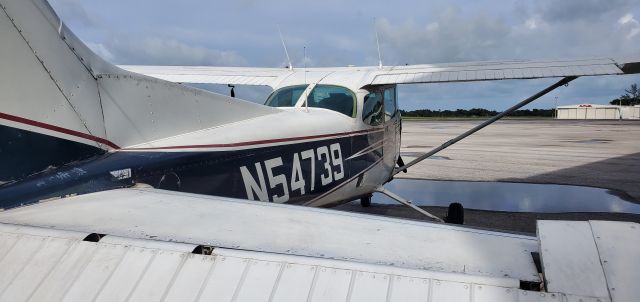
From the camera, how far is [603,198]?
9.65 meters

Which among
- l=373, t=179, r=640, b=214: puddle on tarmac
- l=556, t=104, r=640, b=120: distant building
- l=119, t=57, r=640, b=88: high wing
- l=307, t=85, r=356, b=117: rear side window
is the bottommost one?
l=556, t=104, r=640, b=120: distant building

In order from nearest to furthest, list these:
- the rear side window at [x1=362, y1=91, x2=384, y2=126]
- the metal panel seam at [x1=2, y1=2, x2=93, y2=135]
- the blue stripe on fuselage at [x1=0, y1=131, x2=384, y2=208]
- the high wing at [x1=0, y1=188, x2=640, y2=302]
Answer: the high wing at [x1=0, y1=188, x2=640, y2=302]
the metal panel seam at [x1=2, y1=2, x2=93, y2=135]
the blue stripe on fuselage at [x1=0, y1=131, x2=384, y2=208]
the rear side window at [x1=362, y1=91, x2=384, y2=126]

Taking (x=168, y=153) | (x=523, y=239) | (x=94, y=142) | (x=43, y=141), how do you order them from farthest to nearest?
1. (x=168, y=153)
2. (x=94, y=142)
3. (x=43, y=141)
4. (x=523, y=239)

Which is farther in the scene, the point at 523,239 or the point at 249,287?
the point at 523,239

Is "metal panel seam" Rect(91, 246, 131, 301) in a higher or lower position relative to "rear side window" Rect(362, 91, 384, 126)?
lower

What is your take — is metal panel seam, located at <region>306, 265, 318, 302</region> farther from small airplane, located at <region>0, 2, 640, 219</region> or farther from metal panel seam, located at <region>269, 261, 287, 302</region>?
small airplane, located at <region>0, 2, 640, 219</region>

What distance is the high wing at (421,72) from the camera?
6191 mm

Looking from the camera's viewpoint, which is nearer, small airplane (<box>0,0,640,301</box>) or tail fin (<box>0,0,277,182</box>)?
small airplane (<box>0,0,640,301</box>)

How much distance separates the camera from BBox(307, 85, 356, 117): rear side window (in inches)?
228

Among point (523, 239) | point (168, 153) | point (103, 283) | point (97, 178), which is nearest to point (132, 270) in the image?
point (103, 283)

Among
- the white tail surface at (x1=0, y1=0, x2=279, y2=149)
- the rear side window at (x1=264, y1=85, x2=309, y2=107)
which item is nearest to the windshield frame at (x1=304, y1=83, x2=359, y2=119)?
the rear side window at (x1=264, y1=85, x2=309, y2=107)

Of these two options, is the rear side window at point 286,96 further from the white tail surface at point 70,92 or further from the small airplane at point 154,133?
the white tail surface at point 70,92

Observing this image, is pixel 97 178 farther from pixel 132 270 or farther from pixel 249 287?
pixel 249 287

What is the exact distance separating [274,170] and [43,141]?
1.88 metres
